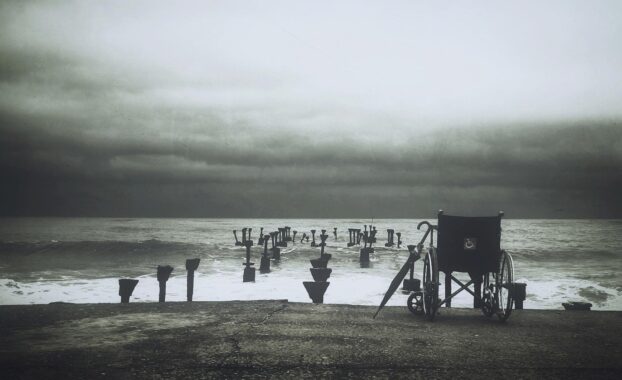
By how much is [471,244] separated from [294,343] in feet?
10.4

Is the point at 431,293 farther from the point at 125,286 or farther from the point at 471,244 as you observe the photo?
the point at 125,286

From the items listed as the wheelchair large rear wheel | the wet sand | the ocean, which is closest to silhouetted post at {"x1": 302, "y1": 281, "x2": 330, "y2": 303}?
the wet sand

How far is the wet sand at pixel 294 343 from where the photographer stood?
400cm

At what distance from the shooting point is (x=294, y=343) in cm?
492

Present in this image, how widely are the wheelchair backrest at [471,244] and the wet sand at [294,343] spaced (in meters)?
0.84

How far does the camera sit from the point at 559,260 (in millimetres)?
44031

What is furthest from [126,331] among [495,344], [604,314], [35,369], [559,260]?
[559,260]

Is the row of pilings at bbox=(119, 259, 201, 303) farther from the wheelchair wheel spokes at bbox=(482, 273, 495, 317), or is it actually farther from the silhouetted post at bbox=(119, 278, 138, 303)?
the wheelchair wheel spokes at bbox=(482, 273, 495, 317)

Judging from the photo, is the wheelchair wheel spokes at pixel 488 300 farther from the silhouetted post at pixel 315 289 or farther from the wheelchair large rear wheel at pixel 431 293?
the silhouetted post at pixel 315 289

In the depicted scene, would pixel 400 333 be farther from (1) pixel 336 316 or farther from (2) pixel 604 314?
(2) pixel 604 314

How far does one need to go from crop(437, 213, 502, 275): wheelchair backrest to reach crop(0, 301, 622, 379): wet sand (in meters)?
0.84

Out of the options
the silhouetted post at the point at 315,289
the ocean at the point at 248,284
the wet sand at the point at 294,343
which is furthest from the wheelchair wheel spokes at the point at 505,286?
the ocean at the point at 248,284

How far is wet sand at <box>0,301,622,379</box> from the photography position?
157 inches

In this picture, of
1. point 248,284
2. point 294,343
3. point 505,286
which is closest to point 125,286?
point 294,343
